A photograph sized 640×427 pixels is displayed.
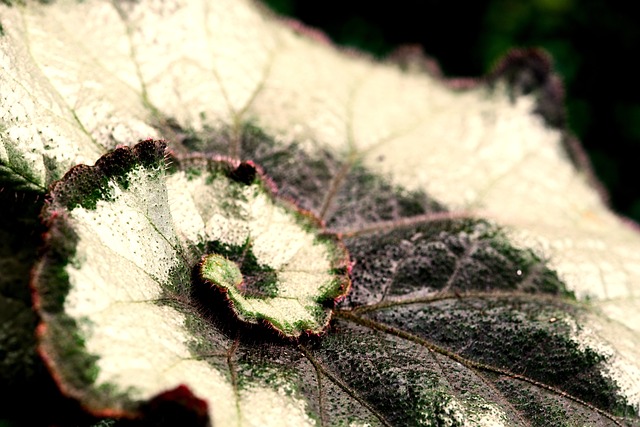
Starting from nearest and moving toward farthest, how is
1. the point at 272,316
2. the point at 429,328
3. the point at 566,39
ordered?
the point at 272,316
the point at 429,328
the point at 566,39

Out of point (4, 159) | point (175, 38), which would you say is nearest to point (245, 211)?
point (4, 159)

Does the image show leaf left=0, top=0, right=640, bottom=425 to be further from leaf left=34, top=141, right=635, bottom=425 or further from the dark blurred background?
the dark blurred background

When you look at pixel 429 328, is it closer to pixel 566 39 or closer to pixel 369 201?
pixel 369 201

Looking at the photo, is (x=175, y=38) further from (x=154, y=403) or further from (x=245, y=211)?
(x=154, y=403)

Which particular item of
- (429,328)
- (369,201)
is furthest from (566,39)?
(429,328)

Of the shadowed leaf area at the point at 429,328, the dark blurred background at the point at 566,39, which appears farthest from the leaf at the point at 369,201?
the dark blurred background at the point at 566,39

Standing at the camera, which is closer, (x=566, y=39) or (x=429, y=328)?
(x=429, y=328)

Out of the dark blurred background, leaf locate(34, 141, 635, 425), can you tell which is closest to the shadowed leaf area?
leaf locate(34, 141, 635, 425)

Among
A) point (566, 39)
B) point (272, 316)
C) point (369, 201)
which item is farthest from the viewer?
point (566, 39)

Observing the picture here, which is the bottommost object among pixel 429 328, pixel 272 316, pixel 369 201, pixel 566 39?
pixel 272 316
